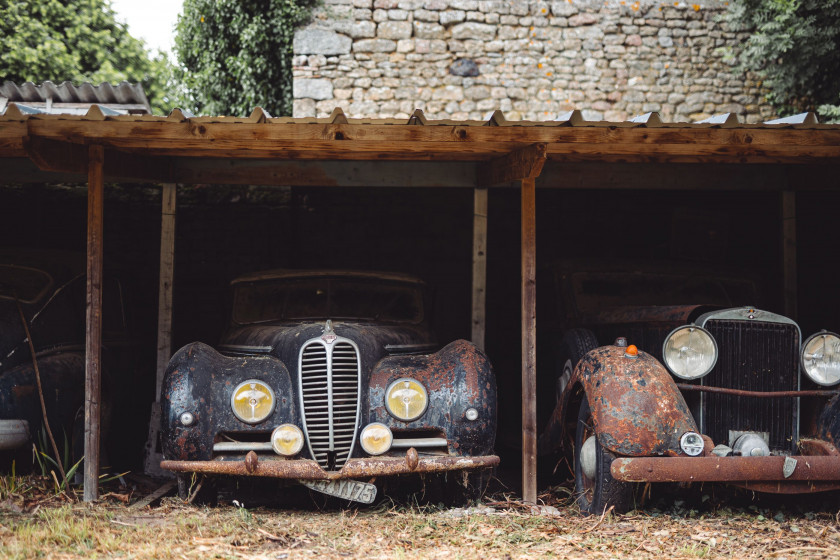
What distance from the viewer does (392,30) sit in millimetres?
10016

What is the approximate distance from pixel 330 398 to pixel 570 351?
1.88 metres

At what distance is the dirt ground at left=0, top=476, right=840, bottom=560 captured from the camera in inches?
149

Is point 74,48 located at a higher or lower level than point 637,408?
higher

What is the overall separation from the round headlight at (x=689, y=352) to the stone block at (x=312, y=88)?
671cm

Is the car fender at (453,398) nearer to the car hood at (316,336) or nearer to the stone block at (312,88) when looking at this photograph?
the car hood at (316,336)

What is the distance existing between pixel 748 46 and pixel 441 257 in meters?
5.39

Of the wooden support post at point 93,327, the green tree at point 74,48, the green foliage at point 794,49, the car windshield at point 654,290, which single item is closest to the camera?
the wooden support post at point 93,327

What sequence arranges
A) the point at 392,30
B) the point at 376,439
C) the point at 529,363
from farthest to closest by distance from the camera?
1. the point at 392,30
2. the point at 529,363
3. the point at 376,439

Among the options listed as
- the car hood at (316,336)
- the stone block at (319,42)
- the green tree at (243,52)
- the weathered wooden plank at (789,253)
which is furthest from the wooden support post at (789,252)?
Result: the green tree at (243,52)

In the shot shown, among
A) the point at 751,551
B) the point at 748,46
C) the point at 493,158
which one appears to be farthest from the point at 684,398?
the point at 748,46

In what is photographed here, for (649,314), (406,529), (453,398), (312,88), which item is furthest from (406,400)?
(312,88)

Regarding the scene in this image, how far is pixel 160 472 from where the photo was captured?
18.5 ft

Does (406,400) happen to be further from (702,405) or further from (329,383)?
(702,405)

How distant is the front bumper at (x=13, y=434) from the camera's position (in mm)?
4812
